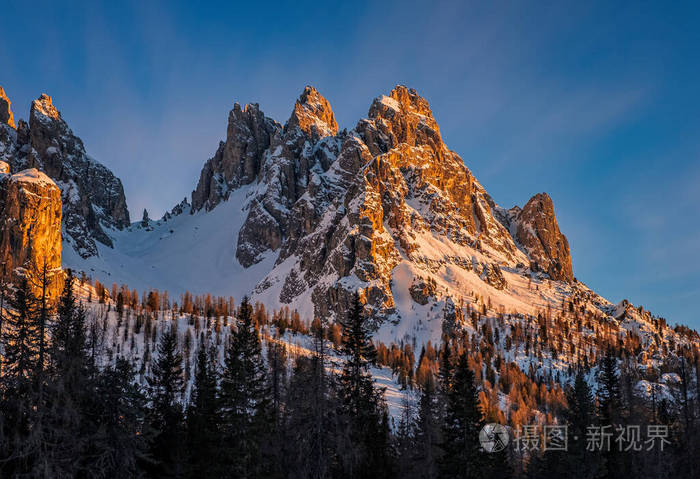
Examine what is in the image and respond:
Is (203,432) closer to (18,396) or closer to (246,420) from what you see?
(246,420)

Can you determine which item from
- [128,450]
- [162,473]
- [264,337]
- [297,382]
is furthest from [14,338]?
[264,337]

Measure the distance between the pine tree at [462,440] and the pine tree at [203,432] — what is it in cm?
1594

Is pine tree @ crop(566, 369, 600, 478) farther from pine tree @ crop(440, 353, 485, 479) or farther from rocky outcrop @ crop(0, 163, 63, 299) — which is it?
rocky outcrop @ crop(0, 163, 63, 299)

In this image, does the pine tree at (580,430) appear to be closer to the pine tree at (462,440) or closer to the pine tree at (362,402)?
the pine tree at (462,440)

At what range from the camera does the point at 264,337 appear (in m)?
156

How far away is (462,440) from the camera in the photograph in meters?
39.2

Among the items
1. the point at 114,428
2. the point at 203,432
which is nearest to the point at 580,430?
the point at 203,432

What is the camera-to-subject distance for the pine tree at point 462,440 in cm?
3850

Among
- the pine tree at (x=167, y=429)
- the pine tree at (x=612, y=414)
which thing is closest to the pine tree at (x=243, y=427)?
the pine tree at (x=167, y=429)

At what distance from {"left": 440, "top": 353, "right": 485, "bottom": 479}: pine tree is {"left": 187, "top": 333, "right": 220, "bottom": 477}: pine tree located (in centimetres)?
1594

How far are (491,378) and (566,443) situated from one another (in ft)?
418

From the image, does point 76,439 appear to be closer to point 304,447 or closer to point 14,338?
point 14,338

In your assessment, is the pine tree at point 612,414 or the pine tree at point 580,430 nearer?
the pine tree at point 580,430

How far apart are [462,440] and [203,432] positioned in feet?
61.1
